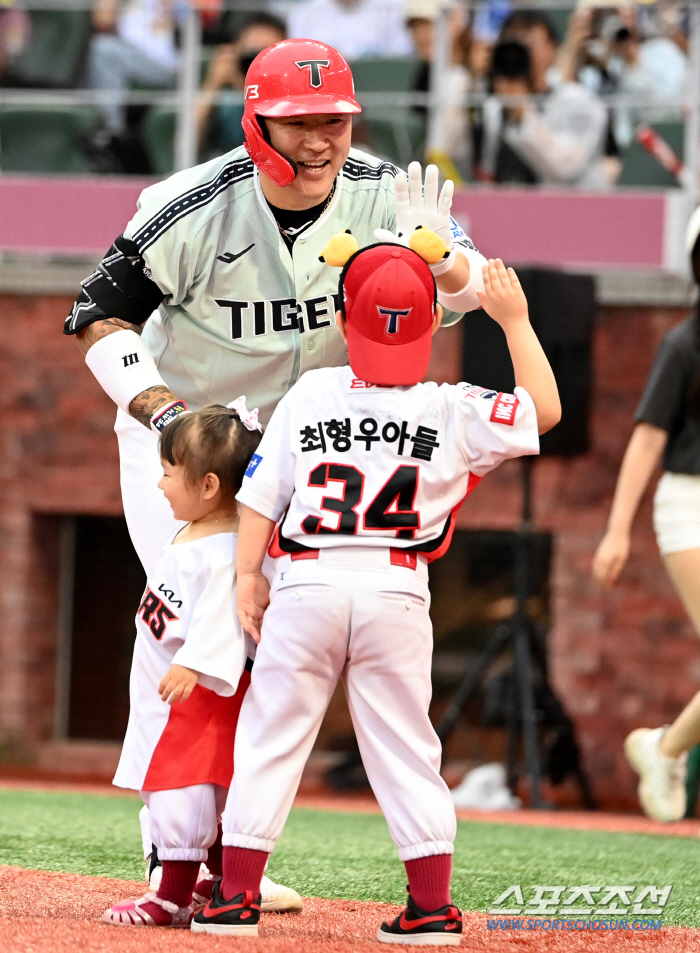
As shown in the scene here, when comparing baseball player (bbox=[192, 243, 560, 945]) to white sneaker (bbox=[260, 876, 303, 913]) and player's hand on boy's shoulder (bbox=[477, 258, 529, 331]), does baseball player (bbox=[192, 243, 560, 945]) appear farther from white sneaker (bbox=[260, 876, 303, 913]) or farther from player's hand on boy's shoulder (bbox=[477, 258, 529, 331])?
white sneaker (bbox=[260, 876, 303, 913])

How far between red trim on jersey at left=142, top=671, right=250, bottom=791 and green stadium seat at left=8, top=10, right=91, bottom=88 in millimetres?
7594

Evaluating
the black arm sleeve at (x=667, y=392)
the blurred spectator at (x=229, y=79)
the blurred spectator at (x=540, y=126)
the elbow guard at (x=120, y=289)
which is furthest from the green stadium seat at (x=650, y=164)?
the elbow guard at (x=120, y=289)

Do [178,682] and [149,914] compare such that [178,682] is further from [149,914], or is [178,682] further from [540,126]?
[540,126]

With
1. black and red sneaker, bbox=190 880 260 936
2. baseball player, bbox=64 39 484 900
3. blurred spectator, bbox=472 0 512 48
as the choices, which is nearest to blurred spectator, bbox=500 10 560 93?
blurred spectator, bbox=472 0 512 48

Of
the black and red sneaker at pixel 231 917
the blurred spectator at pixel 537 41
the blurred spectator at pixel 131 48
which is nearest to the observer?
the black and red sneaker at pixel 231 917

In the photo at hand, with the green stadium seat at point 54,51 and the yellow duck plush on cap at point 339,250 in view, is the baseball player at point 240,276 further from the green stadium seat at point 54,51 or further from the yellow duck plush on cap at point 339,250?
the green stadium seat at point 54,51

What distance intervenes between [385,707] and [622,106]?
21.9 ft

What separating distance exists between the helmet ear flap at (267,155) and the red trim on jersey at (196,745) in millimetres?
1171

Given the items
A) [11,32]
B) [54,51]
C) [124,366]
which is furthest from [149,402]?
[11,32]

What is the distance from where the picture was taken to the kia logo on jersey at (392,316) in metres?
2.88

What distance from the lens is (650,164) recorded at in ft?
29.4

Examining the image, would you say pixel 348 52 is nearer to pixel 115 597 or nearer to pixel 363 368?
pixel 115 597

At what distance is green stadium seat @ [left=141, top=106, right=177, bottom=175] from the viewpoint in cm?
943

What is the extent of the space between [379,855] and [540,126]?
5.53 meters
